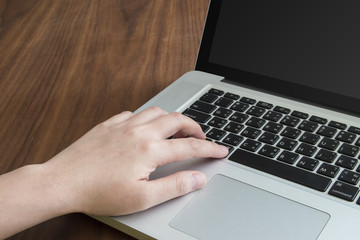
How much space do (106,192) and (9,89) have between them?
465mm

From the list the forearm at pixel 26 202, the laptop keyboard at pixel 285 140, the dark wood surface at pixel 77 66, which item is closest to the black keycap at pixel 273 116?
the laptop keyboard at pixel 285 140

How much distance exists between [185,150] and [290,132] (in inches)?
7.2

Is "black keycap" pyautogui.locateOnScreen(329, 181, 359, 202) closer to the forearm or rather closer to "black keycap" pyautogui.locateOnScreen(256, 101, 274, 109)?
"black keycap" pyautogui.locateOnScreen(256, 101, 274, 109)

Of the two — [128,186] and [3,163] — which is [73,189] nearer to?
[128,186]

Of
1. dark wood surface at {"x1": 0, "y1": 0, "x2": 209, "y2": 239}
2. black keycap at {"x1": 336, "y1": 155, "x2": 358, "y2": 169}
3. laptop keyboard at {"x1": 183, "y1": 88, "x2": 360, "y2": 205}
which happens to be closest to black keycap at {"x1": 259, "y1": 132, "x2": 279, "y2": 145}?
laptop keyboard at {"x1": 183, "y1": 88, "x2": 360, "y2": 205}

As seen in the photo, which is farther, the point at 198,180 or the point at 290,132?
the point at 290,132

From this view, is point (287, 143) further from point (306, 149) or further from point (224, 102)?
point (224, 102)

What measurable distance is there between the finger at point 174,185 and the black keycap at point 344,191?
7.0 inches

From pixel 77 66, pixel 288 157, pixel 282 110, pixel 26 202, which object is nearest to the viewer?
pixel 26 202

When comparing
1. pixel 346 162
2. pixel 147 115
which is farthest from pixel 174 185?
pixel 346 162

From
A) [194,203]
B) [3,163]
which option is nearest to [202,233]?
[194,203]

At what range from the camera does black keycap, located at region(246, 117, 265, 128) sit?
83 cm

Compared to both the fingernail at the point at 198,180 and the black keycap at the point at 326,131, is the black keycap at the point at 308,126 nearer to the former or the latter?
the black keycap at the point at 326,131

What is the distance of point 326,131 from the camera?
0.80 metres
